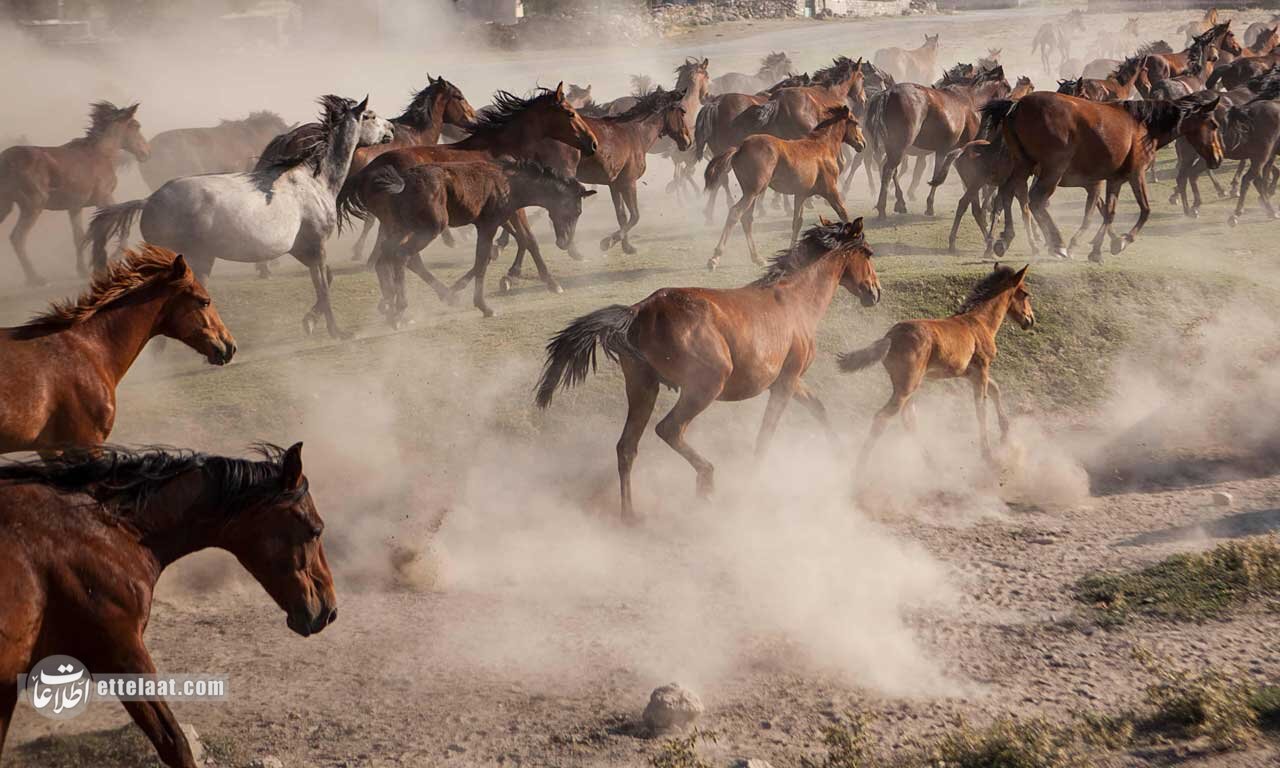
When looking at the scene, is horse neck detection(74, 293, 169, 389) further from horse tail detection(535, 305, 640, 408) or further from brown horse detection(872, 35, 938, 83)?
brown horse detection(872, 35, 938, 83)

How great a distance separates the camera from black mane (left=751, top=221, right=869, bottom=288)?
918cm

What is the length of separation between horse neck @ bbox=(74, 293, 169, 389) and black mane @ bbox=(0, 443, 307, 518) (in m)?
2.06

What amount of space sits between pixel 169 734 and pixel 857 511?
5.42 meters

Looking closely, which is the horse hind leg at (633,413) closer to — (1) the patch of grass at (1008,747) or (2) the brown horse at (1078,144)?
(1) the patch of grass at (1008,747)

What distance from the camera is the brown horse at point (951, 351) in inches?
363

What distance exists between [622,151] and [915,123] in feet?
15.5

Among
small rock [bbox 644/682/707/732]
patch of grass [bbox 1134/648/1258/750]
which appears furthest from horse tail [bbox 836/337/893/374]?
small rock [bbox 644/682/707/732]

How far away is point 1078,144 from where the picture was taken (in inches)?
532

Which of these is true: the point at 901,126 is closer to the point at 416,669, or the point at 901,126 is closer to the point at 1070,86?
the point at 1070,86

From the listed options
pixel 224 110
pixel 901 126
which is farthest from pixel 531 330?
pixel 224 110

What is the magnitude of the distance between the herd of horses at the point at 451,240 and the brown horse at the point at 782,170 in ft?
0.11

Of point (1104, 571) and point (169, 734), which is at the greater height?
point (169, 734)

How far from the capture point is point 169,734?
4.74 metres

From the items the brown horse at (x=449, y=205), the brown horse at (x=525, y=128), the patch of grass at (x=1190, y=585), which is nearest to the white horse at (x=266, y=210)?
the brown horse at (x=449, y=205)
